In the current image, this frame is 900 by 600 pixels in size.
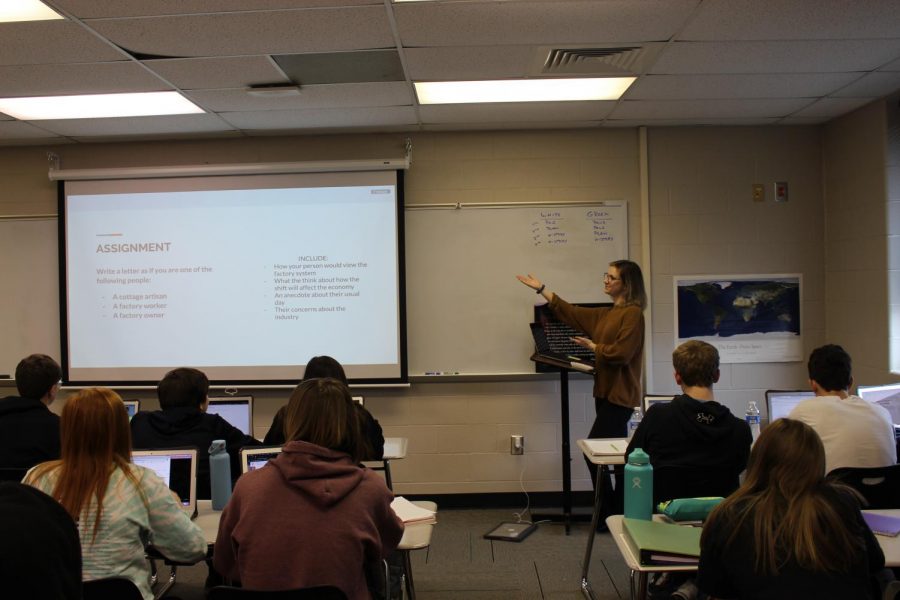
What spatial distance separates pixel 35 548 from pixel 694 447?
2071 mm

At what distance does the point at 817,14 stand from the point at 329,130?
302 centimetres

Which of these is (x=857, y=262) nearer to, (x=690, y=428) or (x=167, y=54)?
(x=690, y=428)

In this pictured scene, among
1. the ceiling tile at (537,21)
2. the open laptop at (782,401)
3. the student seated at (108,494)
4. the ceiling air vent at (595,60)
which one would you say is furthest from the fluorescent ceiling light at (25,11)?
the open laptop at (782,401)

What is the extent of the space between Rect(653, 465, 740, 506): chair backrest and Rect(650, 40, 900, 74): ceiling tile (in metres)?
1.91

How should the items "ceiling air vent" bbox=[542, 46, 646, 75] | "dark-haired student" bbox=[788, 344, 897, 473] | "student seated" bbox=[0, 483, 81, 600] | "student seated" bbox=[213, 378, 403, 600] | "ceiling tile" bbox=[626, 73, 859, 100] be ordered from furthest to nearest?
"ceiling tile" bbox=[626, 73, 859, 100]
"ceiling air vent" bbox=[542, 46, 646, 75]
"dark-haired student" bbox=[788, 344, 897, 473]
"student seated" bbox=[213, 378, 403, 600]
"student seated" bbox=[0, 483, 81, 600]

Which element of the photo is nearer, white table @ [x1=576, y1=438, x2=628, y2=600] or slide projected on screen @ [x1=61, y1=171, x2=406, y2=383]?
white table @ [x1=576, y1=438, x2=628, y2=600]

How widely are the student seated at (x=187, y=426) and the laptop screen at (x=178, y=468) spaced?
124 mm

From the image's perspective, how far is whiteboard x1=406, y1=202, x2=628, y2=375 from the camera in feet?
16.0

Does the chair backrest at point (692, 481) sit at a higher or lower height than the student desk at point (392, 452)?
higher

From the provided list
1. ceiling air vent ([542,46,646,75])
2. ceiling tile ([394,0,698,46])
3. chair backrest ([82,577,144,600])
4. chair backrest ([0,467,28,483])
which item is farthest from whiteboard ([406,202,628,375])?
chair backrest ([82,577,144,600])

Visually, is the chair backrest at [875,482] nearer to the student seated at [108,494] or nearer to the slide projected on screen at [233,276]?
the student seated at [108,494]

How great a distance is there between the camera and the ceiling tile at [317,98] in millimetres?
3834

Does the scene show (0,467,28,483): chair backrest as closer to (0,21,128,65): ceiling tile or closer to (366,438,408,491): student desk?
(366,438,408,491): student desk

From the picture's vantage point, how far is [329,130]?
4.81 meters
